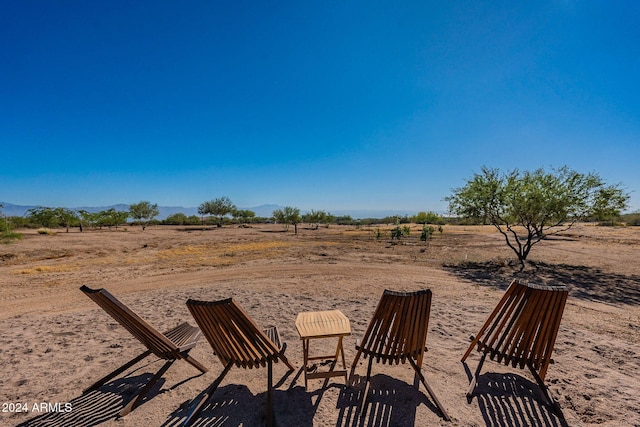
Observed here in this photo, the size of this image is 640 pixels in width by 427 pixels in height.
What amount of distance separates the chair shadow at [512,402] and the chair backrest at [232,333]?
273 centimetres

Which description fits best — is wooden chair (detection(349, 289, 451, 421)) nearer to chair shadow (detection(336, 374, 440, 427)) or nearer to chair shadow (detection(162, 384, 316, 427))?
chair shadow (detection(336, 374, 440, 427))

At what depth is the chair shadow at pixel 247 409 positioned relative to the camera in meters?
3.11

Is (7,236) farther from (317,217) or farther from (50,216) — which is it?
(317,217)

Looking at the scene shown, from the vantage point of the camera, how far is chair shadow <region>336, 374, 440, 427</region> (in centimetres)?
313

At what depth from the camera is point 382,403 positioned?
3416 millimetres

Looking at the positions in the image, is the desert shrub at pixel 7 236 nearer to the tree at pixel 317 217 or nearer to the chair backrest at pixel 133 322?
the chair backrest at pixel 133 322

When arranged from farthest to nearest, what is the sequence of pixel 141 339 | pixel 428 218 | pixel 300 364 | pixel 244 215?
1. pixel 244 215
2. pixel 428 218
3. pixel 300 364
4. pixel 141 339

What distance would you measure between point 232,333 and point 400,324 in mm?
2026

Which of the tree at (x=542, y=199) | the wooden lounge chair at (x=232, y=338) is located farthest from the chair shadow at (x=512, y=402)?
the tree at (x=542, y=199)

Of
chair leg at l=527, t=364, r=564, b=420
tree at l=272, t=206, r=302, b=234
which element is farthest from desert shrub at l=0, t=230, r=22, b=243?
tree at l=272, t=206, r=302, b=234

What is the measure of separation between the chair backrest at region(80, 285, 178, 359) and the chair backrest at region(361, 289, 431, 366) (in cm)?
259

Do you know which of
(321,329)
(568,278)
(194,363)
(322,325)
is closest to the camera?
(321,329)

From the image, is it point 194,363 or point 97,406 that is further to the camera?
point 194,363

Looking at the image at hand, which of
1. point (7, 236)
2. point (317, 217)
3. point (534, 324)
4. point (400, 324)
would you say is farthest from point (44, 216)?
point (534, 324)
